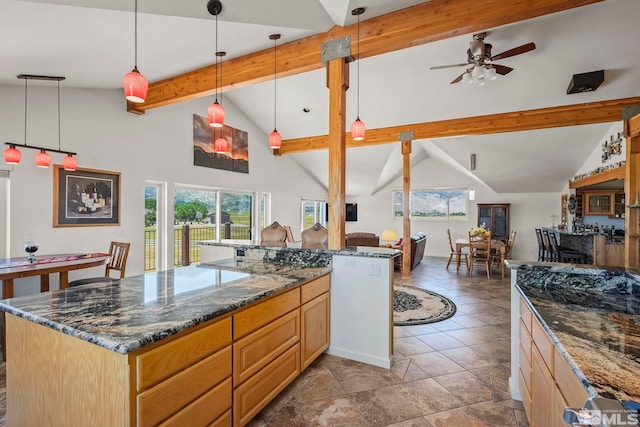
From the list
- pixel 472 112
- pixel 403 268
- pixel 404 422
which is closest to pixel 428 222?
pixel 403 268

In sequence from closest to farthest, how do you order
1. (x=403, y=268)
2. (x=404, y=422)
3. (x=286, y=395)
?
(x=404, y=422) < (x=286, y=395) < (x=403, y=268)

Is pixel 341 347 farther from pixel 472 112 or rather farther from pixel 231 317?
pixel 472 112

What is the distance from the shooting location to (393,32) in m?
2.86

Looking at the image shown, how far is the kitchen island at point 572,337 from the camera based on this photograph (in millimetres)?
940

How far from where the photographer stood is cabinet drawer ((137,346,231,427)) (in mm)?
1185

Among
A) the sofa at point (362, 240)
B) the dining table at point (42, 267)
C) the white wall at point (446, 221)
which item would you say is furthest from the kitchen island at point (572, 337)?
the white wall at point (446, 221)

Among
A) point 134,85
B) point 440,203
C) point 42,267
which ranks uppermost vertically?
point 134,85

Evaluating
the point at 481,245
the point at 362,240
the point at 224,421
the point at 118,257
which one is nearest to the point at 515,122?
the point at 481,245

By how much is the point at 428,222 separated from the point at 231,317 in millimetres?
8841

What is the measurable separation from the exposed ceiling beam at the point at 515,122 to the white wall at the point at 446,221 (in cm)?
368

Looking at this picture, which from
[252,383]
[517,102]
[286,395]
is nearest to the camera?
[252,383]

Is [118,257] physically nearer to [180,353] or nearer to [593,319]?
[180,353]

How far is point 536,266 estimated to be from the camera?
2.04 m

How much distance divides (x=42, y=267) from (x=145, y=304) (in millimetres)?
2316
